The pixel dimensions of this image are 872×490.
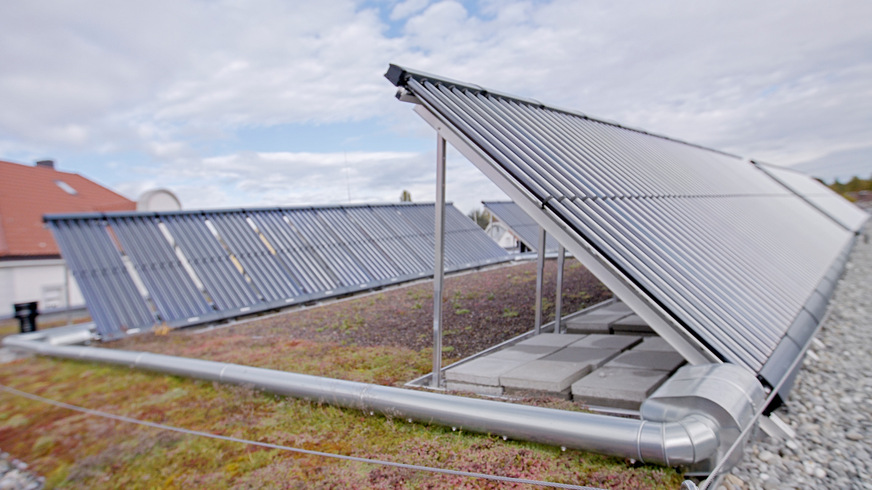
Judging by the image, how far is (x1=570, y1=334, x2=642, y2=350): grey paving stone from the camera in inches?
245

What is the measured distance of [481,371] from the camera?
5512 mm

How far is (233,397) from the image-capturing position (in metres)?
5.63

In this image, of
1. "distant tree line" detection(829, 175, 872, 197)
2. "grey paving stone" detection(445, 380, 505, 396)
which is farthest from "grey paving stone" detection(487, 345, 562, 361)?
"distant tree line" detection(829, 175, 872, 197)

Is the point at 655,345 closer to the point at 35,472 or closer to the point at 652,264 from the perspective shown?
the point at 652,264

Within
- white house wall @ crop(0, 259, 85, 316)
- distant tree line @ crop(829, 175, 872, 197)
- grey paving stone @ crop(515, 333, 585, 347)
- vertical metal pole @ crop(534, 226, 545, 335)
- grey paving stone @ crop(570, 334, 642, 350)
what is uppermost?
distant tree line @ crop(829, 175, 872, 197)

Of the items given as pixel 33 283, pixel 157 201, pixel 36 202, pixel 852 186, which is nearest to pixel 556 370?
pixel 157 201

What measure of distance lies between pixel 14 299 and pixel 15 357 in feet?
21.8

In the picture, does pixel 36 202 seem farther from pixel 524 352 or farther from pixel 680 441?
Answer: pixel 680 441

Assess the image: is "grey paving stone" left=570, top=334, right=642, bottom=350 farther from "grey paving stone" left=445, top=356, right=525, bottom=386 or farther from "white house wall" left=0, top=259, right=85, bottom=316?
"white house wall" left=0, top=259, right=85, bottom=316

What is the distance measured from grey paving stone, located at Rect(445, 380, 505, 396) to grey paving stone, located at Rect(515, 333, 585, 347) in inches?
60.5

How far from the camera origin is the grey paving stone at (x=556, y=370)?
4.92m

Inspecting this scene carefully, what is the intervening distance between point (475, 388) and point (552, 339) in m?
1.92

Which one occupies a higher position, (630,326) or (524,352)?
(630,326)

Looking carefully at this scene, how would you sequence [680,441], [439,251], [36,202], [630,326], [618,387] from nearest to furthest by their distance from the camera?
[680,441]
[618,387]
[439,251]
[630,326]
[36,202]
